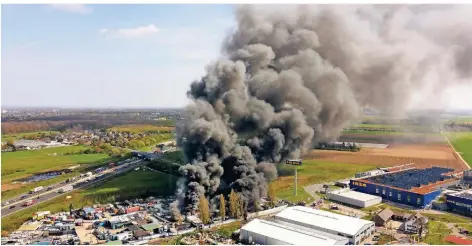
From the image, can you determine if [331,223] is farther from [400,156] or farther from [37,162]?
[37,162]

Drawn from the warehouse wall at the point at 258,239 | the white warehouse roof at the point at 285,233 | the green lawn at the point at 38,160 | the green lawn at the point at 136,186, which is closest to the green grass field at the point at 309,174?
the white warehouse roof at the point at 285,233

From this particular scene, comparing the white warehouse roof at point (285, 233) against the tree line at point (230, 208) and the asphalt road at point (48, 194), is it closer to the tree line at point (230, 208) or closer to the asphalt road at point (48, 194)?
the tree line at point (230, 208)

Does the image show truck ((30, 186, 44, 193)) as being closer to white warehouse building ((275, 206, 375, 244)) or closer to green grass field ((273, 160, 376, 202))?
green grass field ((273, 160, 376, 202))

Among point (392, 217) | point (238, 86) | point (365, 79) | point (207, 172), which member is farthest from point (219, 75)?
point (365, 79)

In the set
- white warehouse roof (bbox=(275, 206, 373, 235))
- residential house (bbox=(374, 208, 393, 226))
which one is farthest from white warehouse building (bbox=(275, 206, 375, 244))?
residential house (bbox=(374, 208, 393, 226))

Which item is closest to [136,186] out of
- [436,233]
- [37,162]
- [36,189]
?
[36,189]
